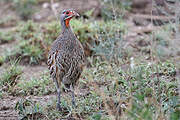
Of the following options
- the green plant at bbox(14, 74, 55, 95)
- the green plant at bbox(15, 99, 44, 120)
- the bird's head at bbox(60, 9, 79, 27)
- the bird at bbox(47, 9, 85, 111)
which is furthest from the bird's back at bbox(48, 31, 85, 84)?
the green plant at bbox(14, 74, 55, 95)

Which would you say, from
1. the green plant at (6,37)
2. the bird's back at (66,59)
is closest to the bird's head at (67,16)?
the bird's back at (66,59)

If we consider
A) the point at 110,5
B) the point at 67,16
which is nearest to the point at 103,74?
the point at 67,16

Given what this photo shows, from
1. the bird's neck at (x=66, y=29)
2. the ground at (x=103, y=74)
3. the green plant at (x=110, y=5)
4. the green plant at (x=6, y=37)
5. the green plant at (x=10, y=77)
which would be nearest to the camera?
the ground at (x=103, y=74)

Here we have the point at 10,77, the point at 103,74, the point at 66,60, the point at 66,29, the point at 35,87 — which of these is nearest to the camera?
the point at 66,60

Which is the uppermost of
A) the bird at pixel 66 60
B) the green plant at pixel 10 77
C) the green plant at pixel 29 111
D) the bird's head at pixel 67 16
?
the bird's head at pixel 67 16

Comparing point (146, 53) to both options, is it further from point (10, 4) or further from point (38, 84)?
point (10, 4)

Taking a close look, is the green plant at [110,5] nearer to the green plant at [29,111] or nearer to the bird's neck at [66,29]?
the bird's neck at [66,29]

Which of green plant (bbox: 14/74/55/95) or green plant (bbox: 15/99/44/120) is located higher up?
green plant (bbox: 15/99/44/120)

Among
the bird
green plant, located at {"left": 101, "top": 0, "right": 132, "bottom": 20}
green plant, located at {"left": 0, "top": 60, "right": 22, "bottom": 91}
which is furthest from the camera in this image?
green plant, located at {"left": 101, "top": 0, "right": 132, "bottom": 20}

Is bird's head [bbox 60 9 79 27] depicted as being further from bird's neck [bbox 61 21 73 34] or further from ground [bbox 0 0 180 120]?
ground [bbox 0 0 180 120]

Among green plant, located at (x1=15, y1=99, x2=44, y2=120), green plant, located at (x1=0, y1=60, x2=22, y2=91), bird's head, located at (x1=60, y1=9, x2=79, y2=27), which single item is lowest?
green plant, located at (x1=15, y1=99, x2=44, y2=120)

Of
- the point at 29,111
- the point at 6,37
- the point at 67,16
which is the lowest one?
the point at 29,111

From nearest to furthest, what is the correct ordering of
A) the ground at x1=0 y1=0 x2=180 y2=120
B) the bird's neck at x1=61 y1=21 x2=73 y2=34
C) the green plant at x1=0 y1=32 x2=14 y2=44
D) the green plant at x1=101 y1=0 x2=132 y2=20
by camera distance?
the ground at x1=0 y1=0 x2=180 y2=120 < the bird's neck at x1=61 y1=21 x2=73 y2=34 < the green plant at x1=101 y1=0 x2=132 y2=20 < the green plant at x1=0 y1=32 x2=14 y2=44

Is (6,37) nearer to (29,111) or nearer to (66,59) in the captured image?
(66,59)
